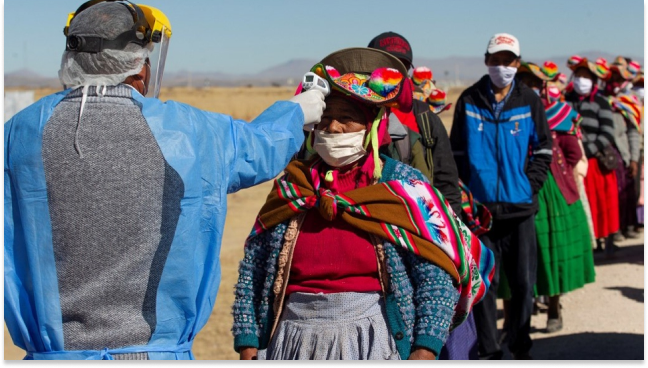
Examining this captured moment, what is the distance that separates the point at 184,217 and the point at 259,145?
380 millimetres

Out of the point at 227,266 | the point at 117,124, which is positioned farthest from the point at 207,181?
the point at 227,266

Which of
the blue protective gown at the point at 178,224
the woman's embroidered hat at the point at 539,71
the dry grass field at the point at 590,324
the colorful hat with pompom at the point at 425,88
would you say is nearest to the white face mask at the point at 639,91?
the dry grass field at the point at 590,324

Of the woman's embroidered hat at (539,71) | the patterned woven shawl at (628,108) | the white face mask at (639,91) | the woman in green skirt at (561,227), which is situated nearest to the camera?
the woman in green skirt at (561,227)

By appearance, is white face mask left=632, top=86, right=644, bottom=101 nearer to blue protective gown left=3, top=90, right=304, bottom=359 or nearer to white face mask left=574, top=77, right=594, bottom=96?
white face mask left=574, top=77, right=594, bottom=96

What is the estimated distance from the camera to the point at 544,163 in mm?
6930

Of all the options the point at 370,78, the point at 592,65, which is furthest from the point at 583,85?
the point at 370,78

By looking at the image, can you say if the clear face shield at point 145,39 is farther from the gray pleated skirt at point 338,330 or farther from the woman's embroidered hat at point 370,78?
the gray pleated skirt at point 338,330

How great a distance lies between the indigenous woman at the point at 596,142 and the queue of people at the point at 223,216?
15.4ft

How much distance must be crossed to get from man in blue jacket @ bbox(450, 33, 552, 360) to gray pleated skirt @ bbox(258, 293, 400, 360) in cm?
293

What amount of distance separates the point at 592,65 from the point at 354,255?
25.1 ft

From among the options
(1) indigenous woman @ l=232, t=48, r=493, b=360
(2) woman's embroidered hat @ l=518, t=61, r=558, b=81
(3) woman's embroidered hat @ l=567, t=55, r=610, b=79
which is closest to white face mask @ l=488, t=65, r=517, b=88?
(2) woman's embroidered hat @ l=518, t=61, r=558, b=81

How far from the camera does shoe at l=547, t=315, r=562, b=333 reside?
322 inches

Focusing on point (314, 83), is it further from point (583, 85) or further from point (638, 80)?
point (638, 80)

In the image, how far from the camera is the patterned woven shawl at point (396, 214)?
156 inches
